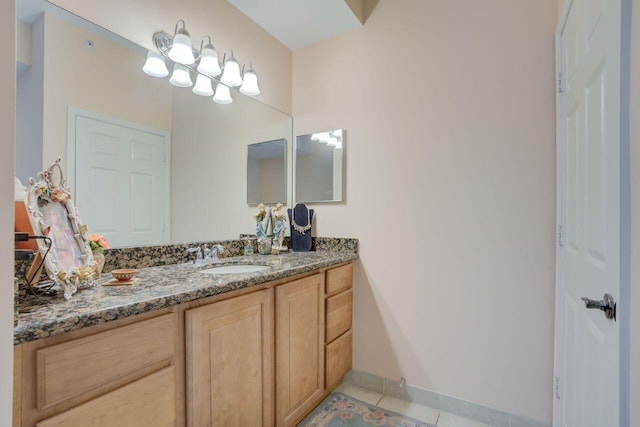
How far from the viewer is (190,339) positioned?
40.5 inches

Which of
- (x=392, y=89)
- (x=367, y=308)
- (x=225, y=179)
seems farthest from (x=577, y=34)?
(x=225, y=179)

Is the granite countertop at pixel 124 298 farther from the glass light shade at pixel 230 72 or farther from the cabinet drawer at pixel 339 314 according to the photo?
the glass light shade at pixel 230 72

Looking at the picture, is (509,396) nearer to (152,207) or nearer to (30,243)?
(152,207)

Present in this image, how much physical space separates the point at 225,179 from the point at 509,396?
83.2 inches

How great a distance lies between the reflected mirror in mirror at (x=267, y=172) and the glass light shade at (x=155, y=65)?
2.43ft

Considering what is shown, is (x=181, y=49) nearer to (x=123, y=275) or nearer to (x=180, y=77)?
(x=180, y=77)

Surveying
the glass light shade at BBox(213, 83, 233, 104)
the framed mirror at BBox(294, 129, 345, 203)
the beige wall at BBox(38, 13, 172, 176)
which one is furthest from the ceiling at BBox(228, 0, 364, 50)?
the beige wall at BBox(38, 13, 172, 176)

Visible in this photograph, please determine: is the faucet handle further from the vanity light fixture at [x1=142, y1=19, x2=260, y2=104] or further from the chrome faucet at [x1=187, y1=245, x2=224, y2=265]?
the vanity light fixture at [x1=142, y1=19, x2=260, y2=104]

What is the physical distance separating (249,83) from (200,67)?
14.3 inches

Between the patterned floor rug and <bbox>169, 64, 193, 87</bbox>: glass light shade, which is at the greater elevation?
<bbox>169, 64, 193, 87</bbox>: glass light shade

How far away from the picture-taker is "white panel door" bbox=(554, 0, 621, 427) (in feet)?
2.70

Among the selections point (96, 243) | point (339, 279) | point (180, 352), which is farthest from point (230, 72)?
point (180, 352)

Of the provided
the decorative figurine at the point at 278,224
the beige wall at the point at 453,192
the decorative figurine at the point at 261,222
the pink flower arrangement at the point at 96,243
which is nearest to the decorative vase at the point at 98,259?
the pink flower arrangement at the point at 96,243

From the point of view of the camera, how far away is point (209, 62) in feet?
5.77
